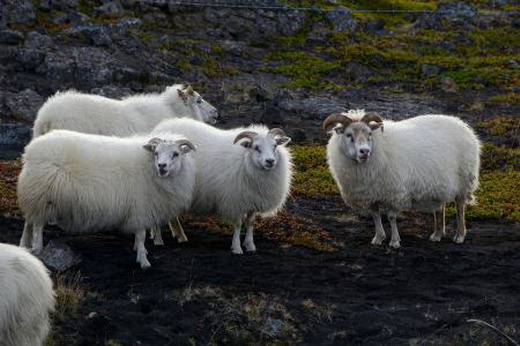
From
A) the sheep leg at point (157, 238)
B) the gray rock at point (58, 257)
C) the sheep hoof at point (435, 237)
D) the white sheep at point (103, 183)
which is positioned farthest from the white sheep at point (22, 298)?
the sheep hoof at point (435, 237)

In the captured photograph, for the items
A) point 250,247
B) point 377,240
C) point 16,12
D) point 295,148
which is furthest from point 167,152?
point 16,12

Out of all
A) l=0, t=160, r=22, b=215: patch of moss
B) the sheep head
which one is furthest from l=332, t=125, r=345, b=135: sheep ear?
l=0, t=160, r=22, b=215: patch of moss

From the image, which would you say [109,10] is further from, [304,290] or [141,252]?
[304,290]

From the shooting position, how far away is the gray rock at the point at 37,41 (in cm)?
3156

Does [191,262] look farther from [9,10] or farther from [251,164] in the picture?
[9,10]

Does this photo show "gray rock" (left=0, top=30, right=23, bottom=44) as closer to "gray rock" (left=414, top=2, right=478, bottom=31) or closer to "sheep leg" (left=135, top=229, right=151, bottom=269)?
"sheep leg" (left=135, top=229, right=151, bottom=269)

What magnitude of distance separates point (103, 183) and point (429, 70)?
26346 millimetres

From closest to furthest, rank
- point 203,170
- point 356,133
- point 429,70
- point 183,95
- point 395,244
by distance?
point 203,170
point 356,133
point 395,244
point 183,95
point 429,70

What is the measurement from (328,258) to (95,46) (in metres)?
21.1

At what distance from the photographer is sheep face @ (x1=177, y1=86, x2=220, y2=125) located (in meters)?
19.3

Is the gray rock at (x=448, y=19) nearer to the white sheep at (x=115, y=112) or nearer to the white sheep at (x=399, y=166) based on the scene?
the white sheep at (x=115, y=112)

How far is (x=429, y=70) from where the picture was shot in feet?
121

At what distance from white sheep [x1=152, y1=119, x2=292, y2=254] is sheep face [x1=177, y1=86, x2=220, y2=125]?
182 inches

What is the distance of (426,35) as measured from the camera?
147 ft
